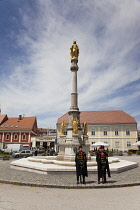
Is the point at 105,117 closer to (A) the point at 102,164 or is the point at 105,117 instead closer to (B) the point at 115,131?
(B) the point at 115,131

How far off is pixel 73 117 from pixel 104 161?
9.03 m

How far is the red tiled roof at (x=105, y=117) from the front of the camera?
44066mm

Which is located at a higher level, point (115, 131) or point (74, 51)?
point (74, 51)

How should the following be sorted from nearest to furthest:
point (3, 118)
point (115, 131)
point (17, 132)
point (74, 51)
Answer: point (74, 51) < point (115, 131) < point (17, 132) < point (3, 118)

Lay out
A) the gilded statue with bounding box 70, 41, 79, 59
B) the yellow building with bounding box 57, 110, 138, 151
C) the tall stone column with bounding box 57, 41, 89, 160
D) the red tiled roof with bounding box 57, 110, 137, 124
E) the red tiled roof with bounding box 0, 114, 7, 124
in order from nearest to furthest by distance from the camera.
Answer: the tall stone column with bounding box 57, 41, 89, 160 < the gilded statue with bounding box 70, 41, 79, 59 < the yellow building with bounding box 57, 110, 138, 151 < the red tiled roof with bounding box 57, 110, 137, 124 < the red tiled roof with bounding box 0, 114, 7, 124

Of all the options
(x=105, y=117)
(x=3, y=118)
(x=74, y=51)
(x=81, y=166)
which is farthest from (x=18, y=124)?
(x=81, y=166)

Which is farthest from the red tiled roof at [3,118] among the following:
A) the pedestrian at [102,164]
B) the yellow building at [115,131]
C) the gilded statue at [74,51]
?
the pedestrian at [102,164]

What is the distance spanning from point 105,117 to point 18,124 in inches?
979

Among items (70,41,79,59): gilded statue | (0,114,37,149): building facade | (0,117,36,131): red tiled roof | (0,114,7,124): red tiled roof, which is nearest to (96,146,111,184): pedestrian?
(70,41,79,59): gilded statue

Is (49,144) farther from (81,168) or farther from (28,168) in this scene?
(81,168)

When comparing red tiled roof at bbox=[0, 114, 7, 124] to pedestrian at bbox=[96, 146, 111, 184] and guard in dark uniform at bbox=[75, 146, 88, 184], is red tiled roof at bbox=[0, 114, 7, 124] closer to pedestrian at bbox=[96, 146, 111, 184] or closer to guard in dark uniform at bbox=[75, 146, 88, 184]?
guard in dark uniform at bbox=[75, 146, 88, 184]

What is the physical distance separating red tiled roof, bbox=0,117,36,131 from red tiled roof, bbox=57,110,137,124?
930 centimetres

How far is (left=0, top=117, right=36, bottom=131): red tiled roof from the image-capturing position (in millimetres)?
48644

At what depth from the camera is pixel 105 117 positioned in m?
46.3
